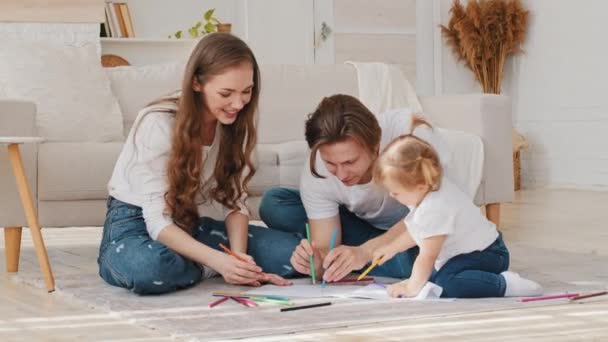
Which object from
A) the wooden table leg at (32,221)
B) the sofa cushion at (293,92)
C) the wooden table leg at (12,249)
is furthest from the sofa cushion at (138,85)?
the wooden table leg at (32,221)

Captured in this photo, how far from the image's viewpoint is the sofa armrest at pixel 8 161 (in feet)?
9.12

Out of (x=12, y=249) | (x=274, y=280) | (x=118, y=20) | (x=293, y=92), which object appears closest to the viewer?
(x=274, y=280)

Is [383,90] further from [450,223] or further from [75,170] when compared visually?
[450,223]

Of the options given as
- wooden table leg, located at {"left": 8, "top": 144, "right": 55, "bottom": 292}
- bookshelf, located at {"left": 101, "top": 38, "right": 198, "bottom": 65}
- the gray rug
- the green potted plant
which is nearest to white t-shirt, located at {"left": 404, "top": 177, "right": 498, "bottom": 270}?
the gray rug

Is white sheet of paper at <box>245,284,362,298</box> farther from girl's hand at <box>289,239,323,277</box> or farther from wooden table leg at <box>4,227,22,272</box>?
wooden table leg at <box>4,227,22,272</box>

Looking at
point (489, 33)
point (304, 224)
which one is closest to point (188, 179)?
point (304, 224)

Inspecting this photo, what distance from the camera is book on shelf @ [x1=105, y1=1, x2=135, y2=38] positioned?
18.9 ft

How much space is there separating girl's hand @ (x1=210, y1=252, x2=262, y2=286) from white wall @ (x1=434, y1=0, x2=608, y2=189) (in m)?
4.01

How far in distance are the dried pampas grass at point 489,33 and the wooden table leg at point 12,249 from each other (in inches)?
160

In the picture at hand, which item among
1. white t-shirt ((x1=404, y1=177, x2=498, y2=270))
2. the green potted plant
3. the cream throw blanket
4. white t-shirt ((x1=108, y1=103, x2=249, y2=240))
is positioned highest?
the green potted plant

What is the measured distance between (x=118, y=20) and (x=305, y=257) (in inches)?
151

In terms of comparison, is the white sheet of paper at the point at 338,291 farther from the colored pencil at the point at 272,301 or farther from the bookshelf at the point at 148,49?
the bookshelf at the point at 148,49

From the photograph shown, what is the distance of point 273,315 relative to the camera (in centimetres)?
197

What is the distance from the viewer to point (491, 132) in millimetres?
3594
